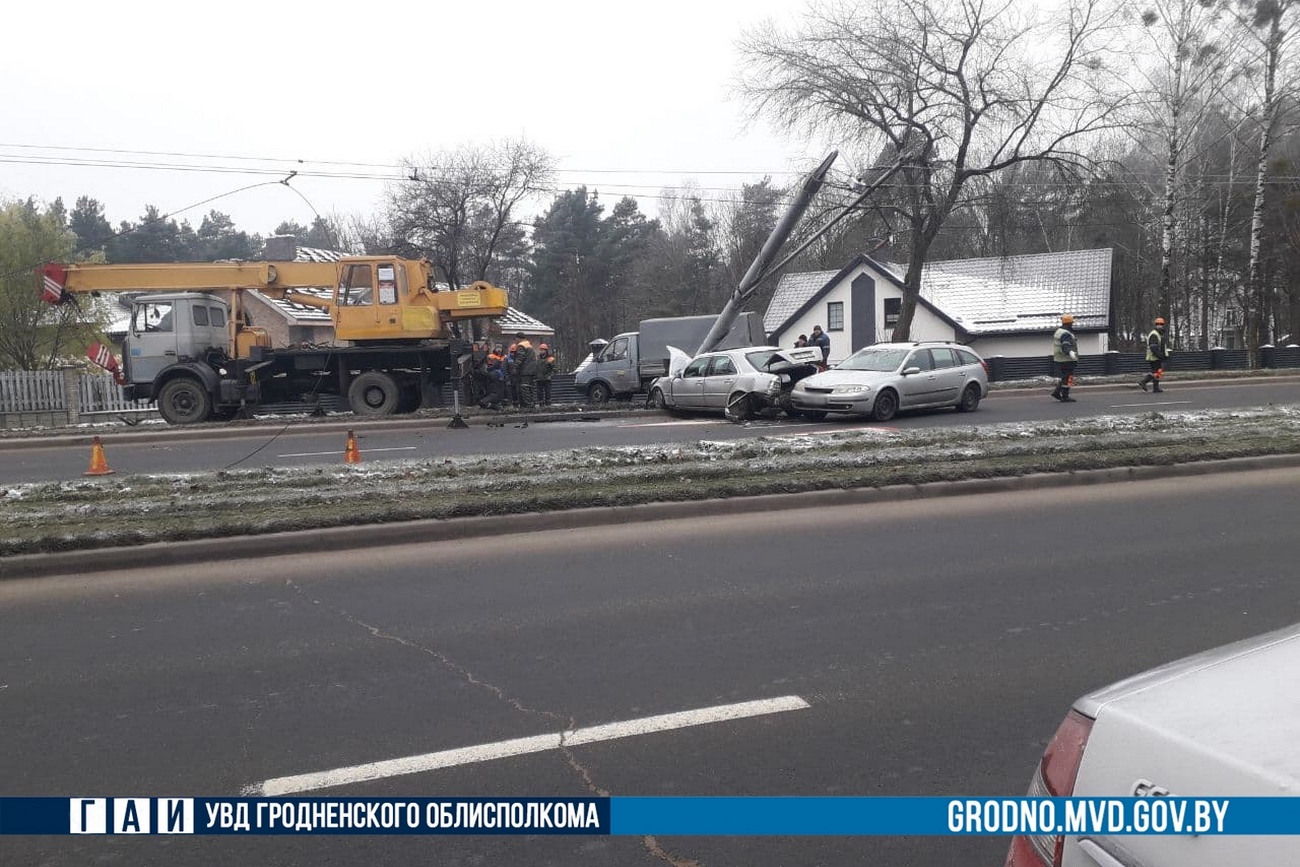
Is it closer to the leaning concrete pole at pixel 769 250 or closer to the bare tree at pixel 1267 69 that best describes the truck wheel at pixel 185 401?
the leaning concrete pole at pixel 769 250

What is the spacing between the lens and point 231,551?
8.41m

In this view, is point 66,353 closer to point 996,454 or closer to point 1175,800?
point 996,454

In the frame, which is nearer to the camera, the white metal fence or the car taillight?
the car taillight

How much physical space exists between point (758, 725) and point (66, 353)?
45400 millimetres

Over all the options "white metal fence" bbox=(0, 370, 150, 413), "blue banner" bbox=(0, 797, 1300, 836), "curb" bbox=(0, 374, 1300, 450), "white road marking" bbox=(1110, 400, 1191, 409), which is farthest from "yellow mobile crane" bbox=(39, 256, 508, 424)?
"blue banner" bbox=(0, 797, 1300, 836)

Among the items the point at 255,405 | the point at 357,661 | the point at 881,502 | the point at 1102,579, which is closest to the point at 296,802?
the point at 357,661

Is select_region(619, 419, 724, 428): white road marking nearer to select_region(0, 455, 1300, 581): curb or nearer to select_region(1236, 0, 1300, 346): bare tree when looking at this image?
select_region(0, 455, 1300, 581): curb

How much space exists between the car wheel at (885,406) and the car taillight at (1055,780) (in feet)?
55.3

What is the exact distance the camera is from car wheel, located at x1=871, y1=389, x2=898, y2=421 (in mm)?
19078

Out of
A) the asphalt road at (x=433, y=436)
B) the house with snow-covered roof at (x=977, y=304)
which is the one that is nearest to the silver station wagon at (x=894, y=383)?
the asphalt road at (x=433, y=436)

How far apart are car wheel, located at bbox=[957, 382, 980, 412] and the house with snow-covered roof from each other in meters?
24.5

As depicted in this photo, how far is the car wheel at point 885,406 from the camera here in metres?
19.1

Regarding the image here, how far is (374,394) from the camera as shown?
912 inches

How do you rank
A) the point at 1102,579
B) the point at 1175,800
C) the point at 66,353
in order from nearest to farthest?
the point at 1175,800
the point at 1102,579
the point at 66,353
